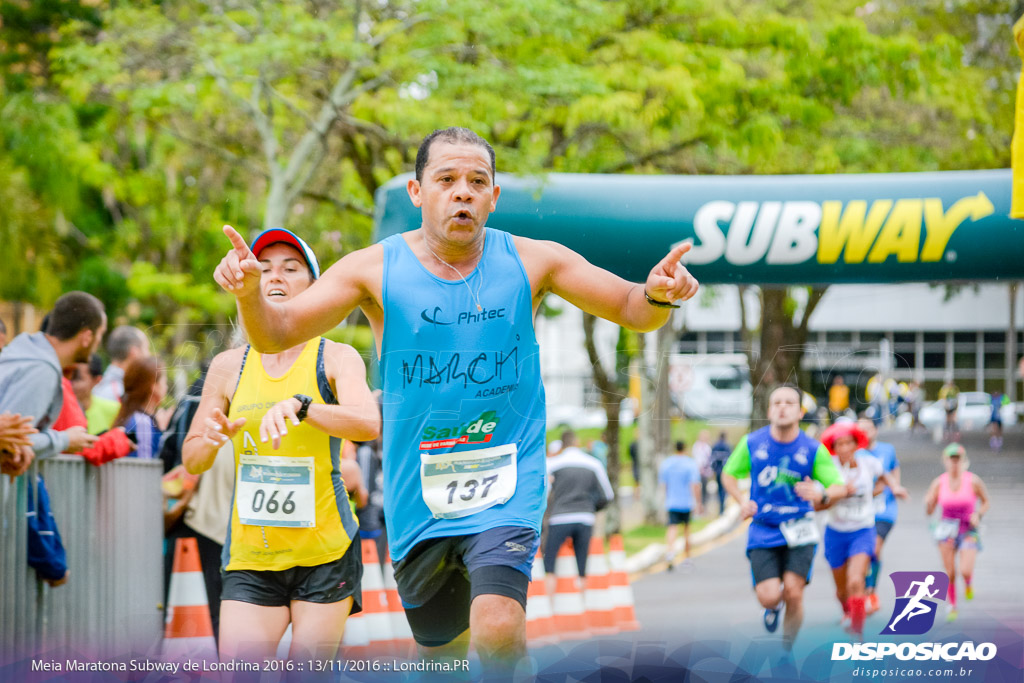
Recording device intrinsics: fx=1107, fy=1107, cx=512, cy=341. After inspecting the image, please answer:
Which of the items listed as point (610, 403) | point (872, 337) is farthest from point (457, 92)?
point (872, 337)

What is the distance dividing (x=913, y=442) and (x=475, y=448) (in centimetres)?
340

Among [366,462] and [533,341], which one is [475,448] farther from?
[366,462]

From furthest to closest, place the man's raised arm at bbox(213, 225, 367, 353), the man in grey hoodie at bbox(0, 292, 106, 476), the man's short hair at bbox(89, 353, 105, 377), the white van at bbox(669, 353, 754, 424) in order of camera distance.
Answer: the man's short hair at bbox(89, 353, 105, 377) → the man in grey hoodie at bbox(0, 292, 106, 476) → the white van at bbox(669, 353, 754, 424) → the man's raised arm at bbox(213, 225, 367, 353)

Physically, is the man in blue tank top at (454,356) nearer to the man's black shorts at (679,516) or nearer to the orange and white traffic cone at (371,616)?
the orange and white traffic cone at (371,616)

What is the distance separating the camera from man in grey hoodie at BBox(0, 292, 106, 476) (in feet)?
13.3

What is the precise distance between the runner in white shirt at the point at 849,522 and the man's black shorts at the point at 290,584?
4.16 meters

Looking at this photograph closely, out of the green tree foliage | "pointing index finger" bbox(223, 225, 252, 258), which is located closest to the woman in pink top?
the green tree foliage

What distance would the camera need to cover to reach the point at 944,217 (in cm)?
495

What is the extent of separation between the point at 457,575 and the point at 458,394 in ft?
1.81

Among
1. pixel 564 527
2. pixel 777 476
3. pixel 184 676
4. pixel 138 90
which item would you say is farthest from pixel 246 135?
pixel 184 676

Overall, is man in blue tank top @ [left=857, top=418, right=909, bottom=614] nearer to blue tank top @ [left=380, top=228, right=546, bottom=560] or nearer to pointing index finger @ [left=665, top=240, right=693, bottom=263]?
blue tank top @ [left=380, top=228, right=546, bottom=560]

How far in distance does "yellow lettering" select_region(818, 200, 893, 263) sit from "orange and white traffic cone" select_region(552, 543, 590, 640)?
3111 mm

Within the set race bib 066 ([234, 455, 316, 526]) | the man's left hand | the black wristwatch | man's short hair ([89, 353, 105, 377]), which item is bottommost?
race bib 066 ([234, 455, 316, 526])

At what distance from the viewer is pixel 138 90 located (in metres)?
8.90
